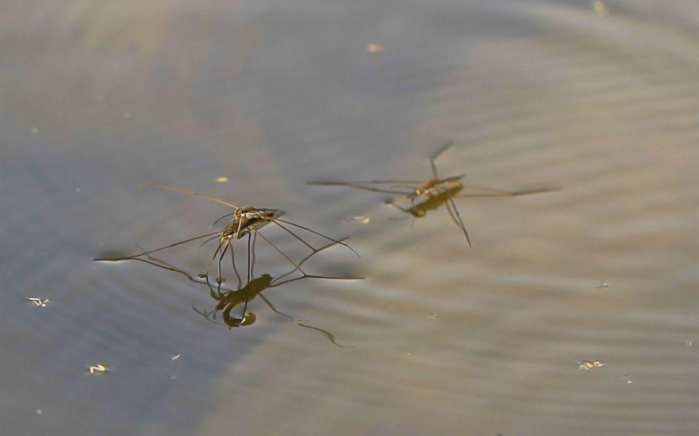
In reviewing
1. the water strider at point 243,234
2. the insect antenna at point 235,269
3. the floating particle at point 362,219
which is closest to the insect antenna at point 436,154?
the floating particle at point 362,219

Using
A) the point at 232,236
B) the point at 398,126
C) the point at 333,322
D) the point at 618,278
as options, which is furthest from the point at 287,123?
the point at 618,278

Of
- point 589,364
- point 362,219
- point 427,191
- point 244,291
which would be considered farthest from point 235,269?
point 589,364

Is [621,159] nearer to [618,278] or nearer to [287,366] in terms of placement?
[618,278]

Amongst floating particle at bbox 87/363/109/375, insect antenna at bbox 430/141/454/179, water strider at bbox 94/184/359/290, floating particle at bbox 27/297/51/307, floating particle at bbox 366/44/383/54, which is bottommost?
floating particle at bbox 87/363/109/375

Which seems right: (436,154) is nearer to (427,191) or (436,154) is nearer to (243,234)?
(427,191)

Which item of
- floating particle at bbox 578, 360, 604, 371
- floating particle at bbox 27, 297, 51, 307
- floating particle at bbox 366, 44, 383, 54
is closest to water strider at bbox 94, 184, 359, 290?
floating particle at bbox 27, 297, 51, 307

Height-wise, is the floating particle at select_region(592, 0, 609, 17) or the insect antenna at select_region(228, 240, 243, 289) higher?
the floating particle at select_region(592, 0, 609, 17)

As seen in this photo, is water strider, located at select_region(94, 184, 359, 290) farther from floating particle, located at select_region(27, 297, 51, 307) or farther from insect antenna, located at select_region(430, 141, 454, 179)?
insect antenna, located at select_region(430, 141, 454, 179)
